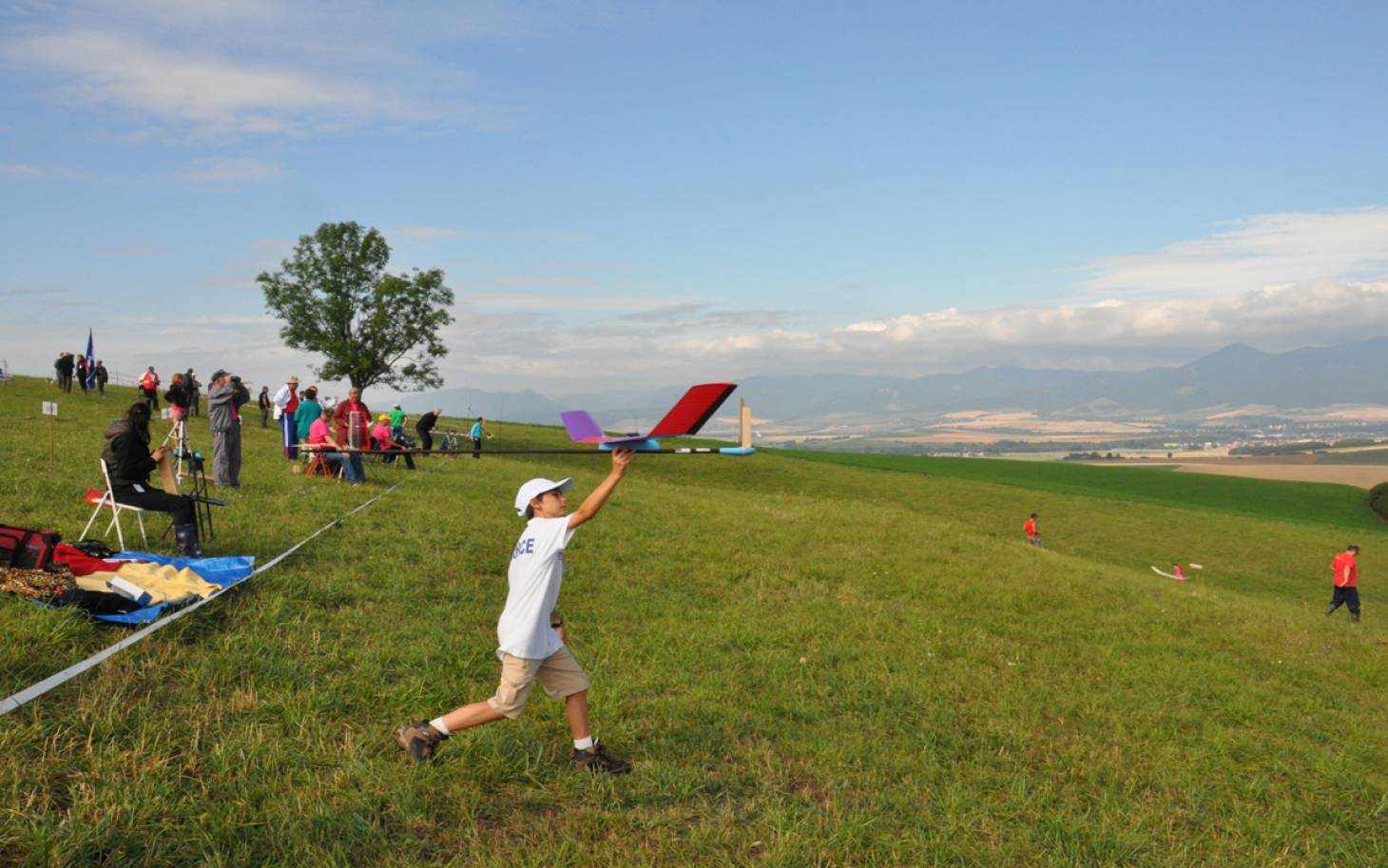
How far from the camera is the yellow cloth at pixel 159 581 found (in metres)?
7.93

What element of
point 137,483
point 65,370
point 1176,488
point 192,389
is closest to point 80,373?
point 65,370

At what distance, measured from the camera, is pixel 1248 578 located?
2977 centimetres

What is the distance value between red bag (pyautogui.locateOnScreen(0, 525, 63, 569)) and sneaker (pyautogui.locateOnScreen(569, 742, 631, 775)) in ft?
17.7

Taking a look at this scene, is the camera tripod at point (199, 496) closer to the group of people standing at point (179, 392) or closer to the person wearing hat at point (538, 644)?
the group of people standing at point (179, 392)

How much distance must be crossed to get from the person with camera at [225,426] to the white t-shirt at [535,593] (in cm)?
1208

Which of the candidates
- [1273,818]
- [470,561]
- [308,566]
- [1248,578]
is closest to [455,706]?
[308,566]

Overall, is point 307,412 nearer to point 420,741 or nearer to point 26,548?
point 26,548

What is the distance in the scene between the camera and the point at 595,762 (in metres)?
6.38

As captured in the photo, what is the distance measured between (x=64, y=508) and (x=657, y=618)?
8698 mm

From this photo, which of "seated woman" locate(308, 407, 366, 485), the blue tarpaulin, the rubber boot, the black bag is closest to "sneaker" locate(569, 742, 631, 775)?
the blue tarpaulin

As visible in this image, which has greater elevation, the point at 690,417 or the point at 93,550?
the point at 690,417

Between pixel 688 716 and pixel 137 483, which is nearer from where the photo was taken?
pixel 688 716

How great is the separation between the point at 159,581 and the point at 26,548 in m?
1.13

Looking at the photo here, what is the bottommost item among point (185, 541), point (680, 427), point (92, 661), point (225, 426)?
point (92, 661)
